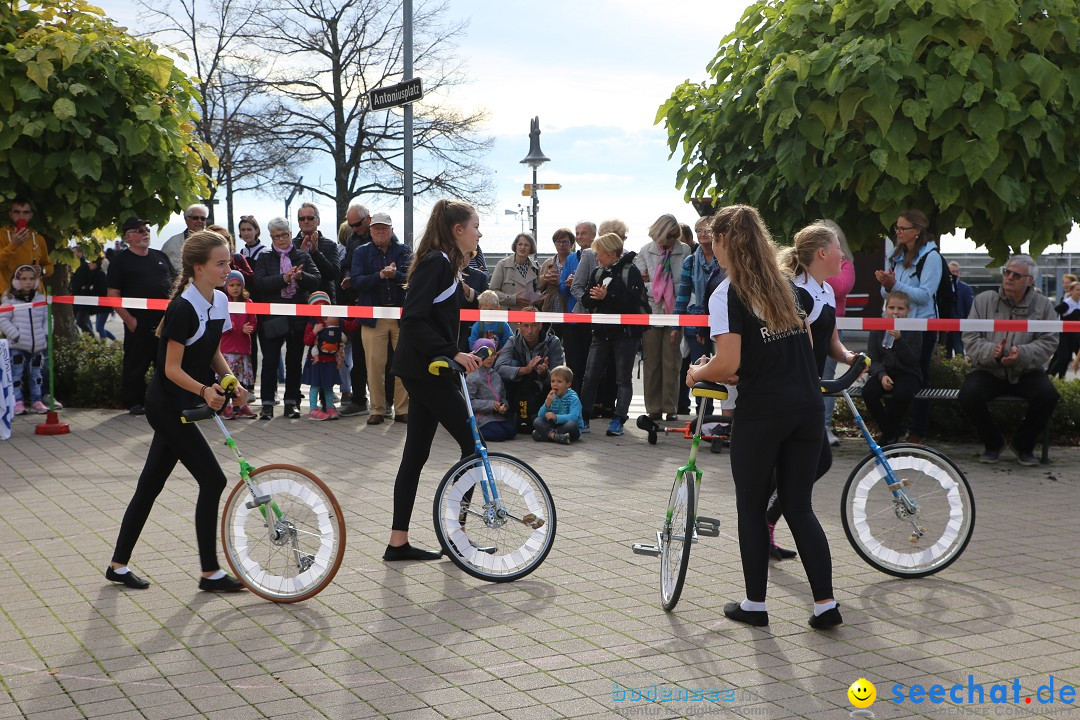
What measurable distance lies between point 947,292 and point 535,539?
614 centimetres

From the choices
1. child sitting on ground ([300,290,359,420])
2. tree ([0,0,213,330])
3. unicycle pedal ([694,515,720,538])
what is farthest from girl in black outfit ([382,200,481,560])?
tree ([0,0,213,330])

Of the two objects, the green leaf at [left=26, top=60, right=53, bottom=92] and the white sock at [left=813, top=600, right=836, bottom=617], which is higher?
the green leaf at [left=26, top=60, right=53, bottom=92]

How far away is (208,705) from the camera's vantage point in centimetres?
462

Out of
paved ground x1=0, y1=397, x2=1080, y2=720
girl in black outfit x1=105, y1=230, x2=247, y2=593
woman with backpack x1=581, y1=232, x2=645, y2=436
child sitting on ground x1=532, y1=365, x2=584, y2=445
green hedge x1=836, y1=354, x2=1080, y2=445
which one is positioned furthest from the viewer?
woman with backpack x1=581, y1=232, x2=645, y2=436

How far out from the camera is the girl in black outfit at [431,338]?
265 inches

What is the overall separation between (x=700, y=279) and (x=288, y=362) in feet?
15.1

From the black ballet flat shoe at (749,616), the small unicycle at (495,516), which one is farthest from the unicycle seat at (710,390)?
the small unicycle at (495,516)

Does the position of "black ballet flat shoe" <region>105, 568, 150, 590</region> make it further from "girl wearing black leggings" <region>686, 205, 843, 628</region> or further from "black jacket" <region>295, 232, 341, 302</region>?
"black jacket" <region>295, 232, 341, 302</region>

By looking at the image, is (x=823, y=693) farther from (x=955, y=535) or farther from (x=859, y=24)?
(x=859, y=24)

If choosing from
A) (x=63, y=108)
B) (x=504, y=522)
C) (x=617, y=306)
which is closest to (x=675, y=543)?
(x=504, y=522)

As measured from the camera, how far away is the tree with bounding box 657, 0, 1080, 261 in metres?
9.88

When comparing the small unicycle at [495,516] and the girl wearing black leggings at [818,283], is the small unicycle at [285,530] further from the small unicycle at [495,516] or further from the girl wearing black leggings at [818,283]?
the girl wearing black leggings at [818,283]

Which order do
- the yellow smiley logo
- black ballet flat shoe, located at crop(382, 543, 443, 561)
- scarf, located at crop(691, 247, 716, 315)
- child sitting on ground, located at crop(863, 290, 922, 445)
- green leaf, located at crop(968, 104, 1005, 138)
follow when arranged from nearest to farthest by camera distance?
the yellow smiley logo
black ballet flat shoe, located at crop(382, 543, 443, 561)
green leaf, located at crop(968, 104, 1005, 138)
child sitting on ground, located at crop(863, 290, 922, 445)
scarf, located at crop(691, 247, 716, 315)

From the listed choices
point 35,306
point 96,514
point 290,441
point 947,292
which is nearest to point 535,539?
point 96,514
